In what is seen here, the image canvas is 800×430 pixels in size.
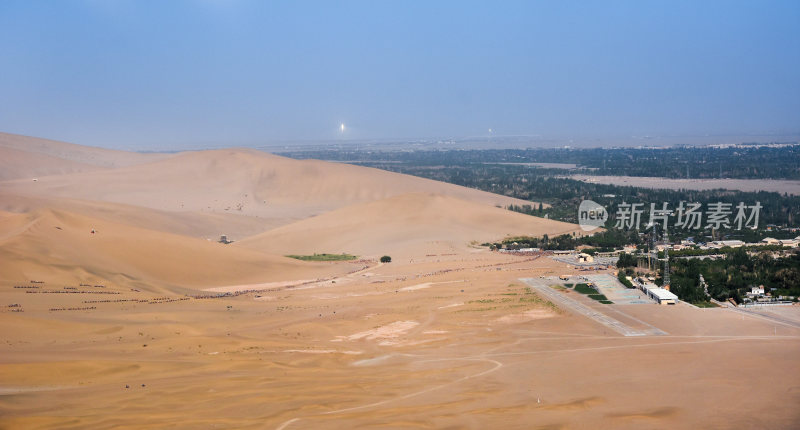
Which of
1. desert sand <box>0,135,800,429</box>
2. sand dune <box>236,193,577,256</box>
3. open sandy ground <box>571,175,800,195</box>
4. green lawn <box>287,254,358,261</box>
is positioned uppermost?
desert sand <box>0,135,800,429</box>

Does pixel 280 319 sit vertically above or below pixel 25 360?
below

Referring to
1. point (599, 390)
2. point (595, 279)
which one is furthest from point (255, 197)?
point (599, 390)

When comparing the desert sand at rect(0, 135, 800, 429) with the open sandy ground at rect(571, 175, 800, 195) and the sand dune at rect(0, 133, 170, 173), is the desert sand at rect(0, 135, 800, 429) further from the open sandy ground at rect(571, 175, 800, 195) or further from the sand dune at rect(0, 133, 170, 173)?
the sand dune at rect(0, 133, 170, 173)

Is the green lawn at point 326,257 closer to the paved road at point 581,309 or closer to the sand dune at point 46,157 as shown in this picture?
the paved road at point 581,309

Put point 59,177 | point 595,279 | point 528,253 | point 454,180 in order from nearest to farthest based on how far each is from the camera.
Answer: point 595,279
point 528,253
point 59,177
point 454,180

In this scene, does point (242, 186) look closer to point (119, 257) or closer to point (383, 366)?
point (119, 257)

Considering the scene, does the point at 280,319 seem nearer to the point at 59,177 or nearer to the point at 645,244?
the point at 645,244

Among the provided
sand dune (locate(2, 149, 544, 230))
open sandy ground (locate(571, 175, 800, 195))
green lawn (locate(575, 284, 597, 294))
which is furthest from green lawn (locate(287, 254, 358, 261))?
open sandy ground (locate(571, 175, 800, 195))
